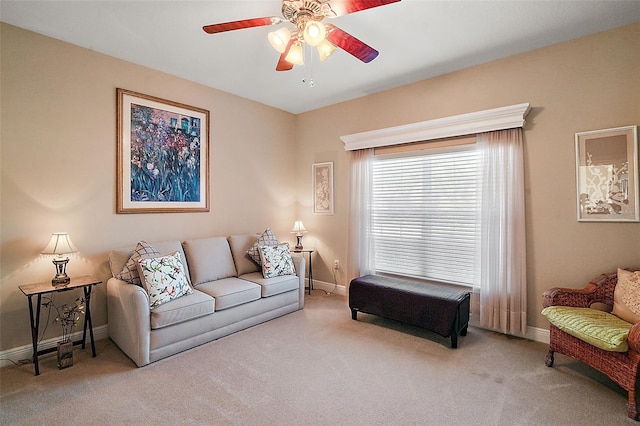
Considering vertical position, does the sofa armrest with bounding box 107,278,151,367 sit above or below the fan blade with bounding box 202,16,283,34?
below

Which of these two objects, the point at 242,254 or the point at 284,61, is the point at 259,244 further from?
the point at 284,61

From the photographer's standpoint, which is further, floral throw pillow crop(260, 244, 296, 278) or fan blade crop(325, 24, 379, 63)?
floral throw pillow crop(260, 244, 296, 278)

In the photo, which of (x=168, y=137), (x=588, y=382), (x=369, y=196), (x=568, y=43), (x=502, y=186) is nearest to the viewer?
(x=588, y=382)

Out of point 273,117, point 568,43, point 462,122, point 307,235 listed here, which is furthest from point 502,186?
point 273,117

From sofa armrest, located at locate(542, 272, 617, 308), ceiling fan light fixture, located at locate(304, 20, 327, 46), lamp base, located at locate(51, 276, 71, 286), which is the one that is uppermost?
ceiling fan light fixture, located at locate(304, 20, 327, 46)

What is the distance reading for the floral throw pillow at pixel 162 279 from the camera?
2.80 metres

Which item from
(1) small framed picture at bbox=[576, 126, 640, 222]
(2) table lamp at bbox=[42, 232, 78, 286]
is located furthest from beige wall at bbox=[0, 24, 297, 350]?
(1) small framed picture at bbox=[576, 126, 640, 222]

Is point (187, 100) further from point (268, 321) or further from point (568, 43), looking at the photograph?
point (568, 43)

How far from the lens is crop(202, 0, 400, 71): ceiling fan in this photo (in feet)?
6.37

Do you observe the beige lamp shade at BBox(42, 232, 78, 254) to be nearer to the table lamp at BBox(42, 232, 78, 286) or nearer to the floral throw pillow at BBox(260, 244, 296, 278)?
the table lamp at BBox(42, 232, 78, 286)

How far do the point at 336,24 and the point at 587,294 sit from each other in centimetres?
318

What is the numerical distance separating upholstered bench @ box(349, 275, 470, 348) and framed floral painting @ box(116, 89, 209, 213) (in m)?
2.33

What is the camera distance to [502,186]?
3.23 m

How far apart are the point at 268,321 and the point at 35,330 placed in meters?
2.07
